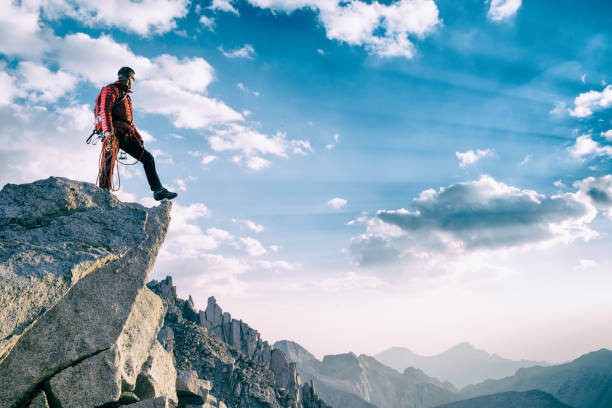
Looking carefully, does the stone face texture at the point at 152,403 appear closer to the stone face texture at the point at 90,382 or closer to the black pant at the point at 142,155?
the stone face texture at the point at 90,382

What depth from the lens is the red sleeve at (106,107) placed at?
9391mm

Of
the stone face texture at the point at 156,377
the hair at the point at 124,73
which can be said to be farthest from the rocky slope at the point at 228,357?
the hair at the point at 124,73

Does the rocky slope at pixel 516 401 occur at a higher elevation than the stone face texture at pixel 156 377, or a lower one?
lower

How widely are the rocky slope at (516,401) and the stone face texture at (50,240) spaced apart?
202 m

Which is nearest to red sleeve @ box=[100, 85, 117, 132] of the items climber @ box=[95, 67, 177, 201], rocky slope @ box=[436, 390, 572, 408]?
climber @ box=[95, 67, 177, 201]

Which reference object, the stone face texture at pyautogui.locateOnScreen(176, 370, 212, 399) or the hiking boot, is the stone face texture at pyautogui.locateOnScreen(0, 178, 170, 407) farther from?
the stone face texture at pyautogui.locateOnScreen(176, 370, 212, 399)

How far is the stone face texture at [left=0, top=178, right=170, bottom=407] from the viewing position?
6.62m

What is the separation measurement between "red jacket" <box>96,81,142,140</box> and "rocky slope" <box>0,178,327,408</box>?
1942 millimetres

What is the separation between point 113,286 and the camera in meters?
8.31

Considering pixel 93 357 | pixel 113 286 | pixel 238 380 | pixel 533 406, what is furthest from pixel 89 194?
pixel 533 406

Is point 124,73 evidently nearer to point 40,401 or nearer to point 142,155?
point 142,155

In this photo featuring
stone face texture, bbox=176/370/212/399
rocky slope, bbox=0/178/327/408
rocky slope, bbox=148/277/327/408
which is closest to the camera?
rocky slope, bbox=0/178/327/408

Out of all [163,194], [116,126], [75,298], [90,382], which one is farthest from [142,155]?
[90,382]

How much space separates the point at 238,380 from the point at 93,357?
54161 mm
